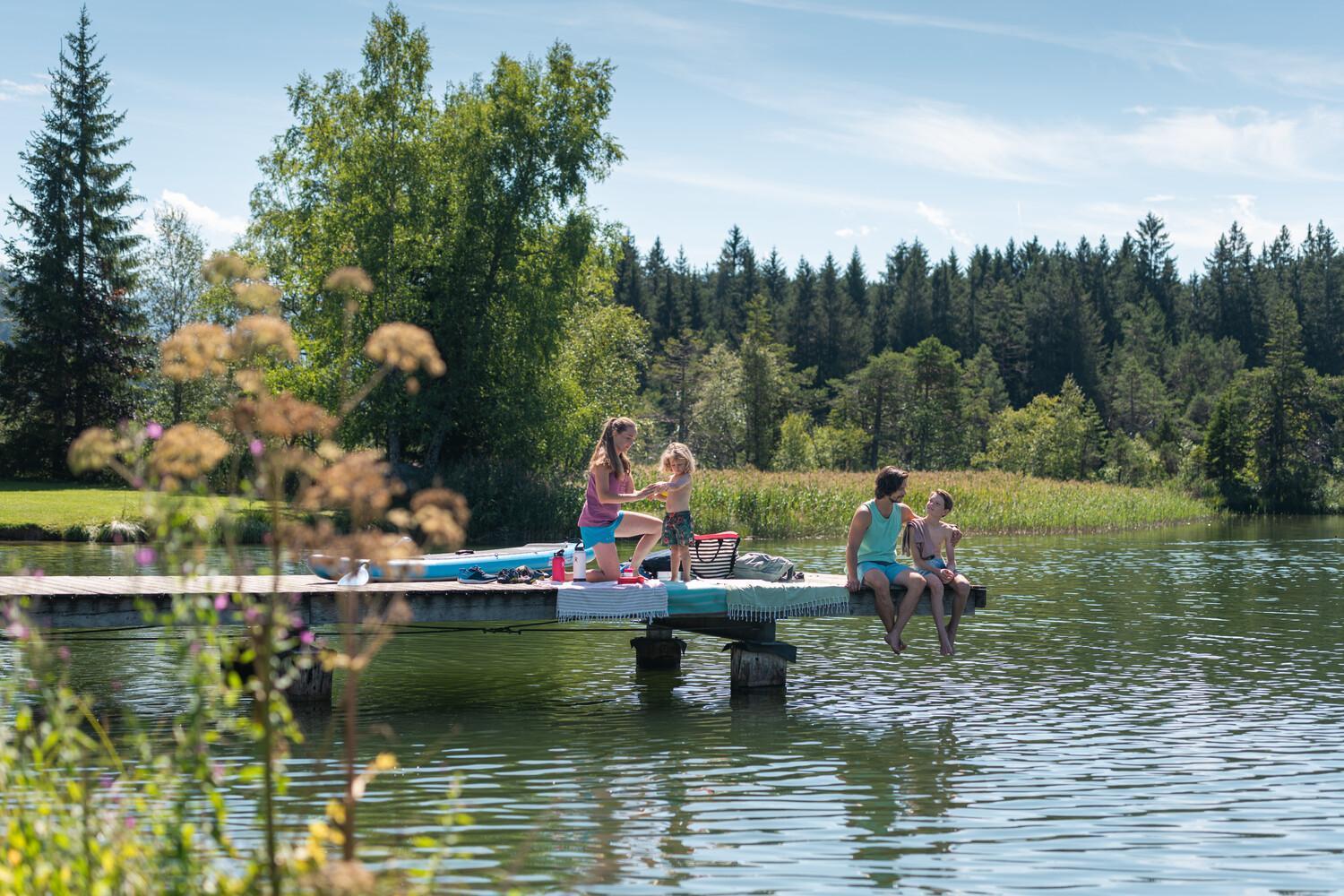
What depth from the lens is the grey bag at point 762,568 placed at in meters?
14.0

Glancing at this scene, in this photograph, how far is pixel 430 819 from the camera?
333 inches

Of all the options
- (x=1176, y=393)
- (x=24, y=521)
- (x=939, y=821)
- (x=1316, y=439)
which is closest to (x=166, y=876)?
(x=939, y=821)

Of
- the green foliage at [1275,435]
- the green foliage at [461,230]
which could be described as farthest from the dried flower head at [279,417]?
the green foliage at [1275,435]

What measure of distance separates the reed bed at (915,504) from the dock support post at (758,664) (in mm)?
21623

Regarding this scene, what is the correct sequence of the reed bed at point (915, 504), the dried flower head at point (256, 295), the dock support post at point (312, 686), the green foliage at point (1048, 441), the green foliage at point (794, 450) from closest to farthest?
the dried flower head at point (256, 295) < the dock support post at point (312, 686) < the reed bed at point (915, 504) < the green foliage at point (794, 450) < the green foliage at point (1048, 441)

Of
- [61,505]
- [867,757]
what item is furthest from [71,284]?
[867,757]

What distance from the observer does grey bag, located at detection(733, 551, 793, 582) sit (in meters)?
14.0

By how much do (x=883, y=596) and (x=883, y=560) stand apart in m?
0.42

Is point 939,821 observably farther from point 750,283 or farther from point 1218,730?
point 750,283

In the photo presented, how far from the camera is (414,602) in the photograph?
12.8 metres

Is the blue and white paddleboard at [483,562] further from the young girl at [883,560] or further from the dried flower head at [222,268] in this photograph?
the dried flower head at [222,268]

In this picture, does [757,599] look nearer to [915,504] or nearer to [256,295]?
[256,295]

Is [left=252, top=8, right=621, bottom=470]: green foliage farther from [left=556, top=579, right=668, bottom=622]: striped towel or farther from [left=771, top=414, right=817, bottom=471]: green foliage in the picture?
[left=771, top=414, right=817, bottom=471]: green foliage

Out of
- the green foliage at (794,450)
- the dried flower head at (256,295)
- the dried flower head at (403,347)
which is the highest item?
the green foliage at (794,450)
